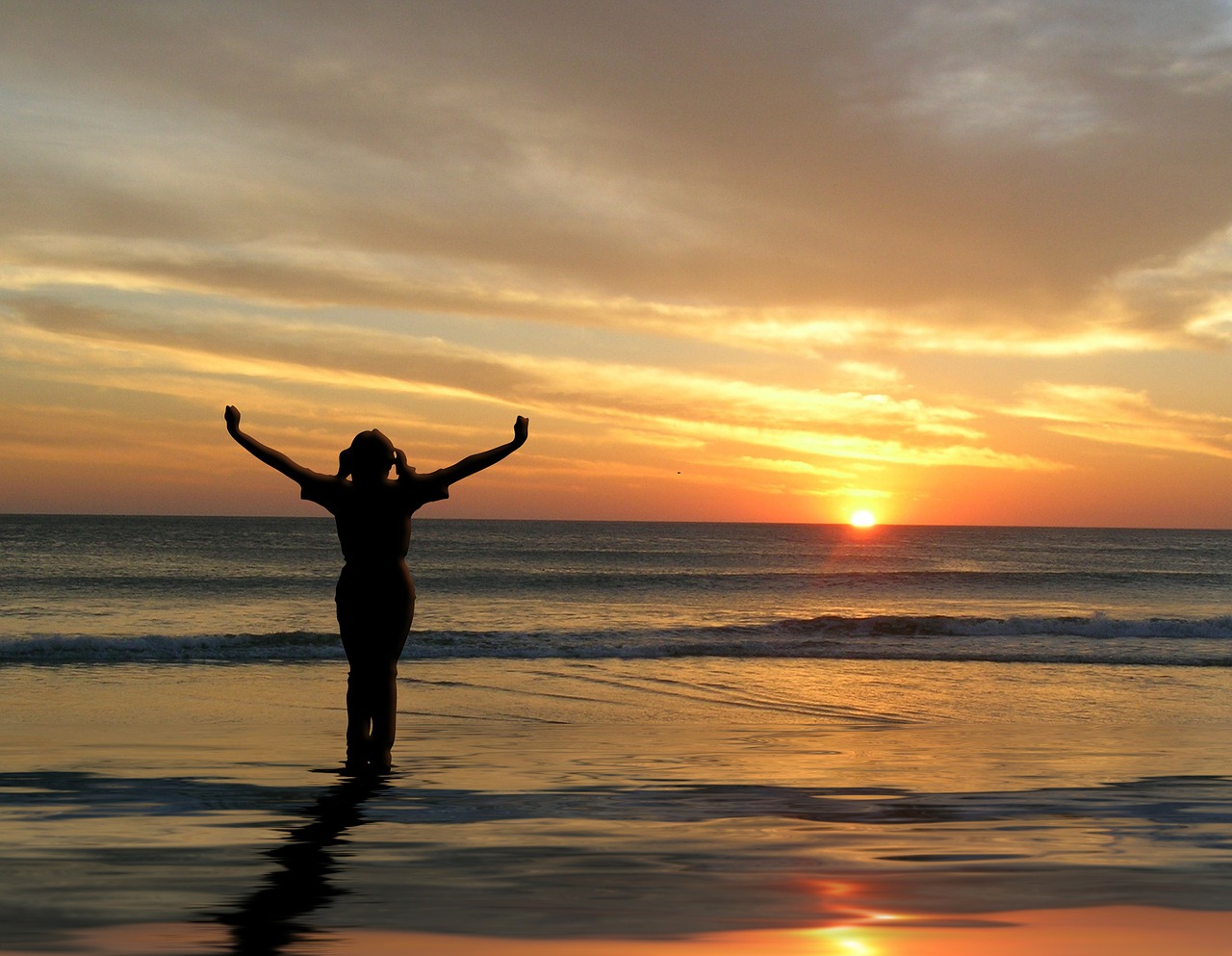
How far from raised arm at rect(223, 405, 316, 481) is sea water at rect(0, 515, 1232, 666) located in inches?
469

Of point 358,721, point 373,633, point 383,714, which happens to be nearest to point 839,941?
point 373,633

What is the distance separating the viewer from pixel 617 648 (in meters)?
19.9

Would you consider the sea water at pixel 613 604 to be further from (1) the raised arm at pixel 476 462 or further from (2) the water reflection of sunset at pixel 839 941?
(2) the water reflection of sunset at pixel 839 941

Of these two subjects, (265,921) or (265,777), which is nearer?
(265,921)

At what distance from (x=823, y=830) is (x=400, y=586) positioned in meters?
2.77

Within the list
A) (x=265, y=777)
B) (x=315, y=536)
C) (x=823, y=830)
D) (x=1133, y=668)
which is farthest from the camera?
(x=315, y=536)

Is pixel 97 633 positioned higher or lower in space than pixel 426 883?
lower

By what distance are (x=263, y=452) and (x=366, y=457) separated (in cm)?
58

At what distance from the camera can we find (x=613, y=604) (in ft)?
120

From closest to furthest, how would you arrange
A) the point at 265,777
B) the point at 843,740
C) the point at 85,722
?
the point at 265,777 < the point at 843,740 < the point at 85,722

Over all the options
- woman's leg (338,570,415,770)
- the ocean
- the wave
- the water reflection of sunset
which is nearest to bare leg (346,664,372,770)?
woman's leg (338,570,415,770)

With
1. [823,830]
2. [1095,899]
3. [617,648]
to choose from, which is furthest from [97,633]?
[1095,899]

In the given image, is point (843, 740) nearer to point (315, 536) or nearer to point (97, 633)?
point (97, 633)

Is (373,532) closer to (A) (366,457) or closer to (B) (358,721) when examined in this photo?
(A) (366,457)
